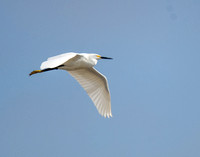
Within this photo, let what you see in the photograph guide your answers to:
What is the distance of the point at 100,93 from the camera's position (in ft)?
29.8

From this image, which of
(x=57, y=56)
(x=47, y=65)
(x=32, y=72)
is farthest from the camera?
(x=32, y=72)

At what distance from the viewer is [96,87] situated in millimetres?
9094

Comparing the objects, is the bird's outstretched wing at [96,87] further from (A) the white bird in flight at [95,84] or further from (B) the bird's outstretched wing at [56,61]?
(B) the bird's outstretched wing at [56,61]

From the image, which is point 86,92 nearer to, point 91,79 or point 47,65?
point 91,79

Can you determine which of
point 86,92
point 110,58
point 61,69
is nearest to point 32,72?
point 61,69

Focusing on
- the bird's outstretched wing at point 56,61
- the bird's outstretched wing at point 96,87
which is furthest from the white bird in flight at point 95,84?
the bird's outstretched wing at point 56,61

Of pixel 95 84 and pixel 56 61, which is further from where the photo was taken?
pixel 95 84

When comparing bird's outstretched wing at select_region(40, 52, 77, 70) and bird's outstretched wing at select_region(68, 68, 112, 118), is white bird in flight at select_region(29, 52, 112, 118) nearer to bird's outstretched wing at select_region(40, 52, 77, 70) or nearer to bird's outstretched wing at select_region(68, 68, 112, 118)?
bird's outstretched wing at select_region(68, 68, 112, 118)

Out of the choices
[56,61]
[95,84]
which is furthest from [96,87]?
[56,61]

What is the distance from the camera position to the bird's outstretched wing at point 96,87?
29.2 ft

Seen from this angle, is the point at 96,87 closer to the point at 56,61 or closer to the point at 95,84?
the point at 95,84

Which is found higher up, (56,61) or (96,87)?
(56,61)

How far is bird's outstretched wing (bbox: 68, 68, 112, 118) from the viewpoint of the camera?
8.91 meters

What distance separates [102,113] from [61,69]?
1631mm
